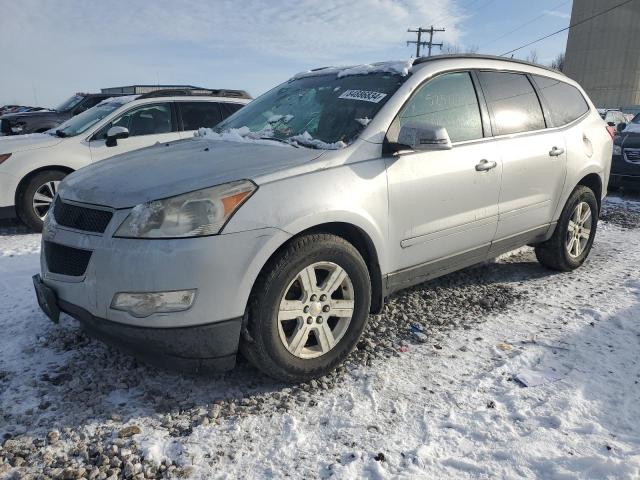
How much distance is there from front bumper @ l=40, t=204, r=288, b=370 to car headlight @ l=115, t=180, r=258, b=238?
0.04 m

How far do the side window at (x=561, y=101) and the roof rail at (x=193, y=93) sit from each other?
4940 millimetres

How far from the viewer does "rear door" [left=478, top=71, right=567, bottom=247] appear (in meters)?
3.76

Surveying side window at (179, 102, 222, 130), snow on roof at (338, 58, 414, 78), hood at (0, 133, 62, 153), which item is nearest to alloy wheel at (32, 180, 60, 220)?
hood at (0, 133, 62, 153)

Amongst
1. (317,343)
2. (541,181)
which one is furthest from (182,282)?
(541,181)

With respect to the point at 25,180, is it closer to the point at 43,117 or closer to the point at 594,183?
the point at 594,183

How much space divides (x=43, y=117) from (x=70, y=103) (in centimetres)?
144

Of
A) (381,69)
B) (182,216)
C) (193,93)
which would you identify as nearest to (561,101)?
(381,69)

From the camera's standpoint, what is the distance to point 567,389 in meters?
2.74

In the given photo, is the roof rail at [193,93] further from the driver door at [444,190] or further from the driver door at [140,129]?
the driver door at [444,190]

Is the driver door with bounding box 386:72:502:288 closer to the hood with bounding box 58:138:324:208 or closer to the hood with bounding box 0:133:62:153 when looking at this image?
the hood with bounding box 58:138:324:208

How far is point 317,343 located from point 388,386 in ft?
1.50

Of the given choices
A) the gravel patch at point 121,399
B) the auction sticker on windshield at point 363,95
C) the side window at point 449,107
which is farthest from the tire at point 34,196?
the side window at point 449,107

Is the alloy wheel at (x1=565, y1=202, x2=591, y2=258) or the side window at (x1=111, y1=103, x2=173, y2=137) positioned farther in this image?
the side window at (x1=111, y1=103, x2=173, y2=137)

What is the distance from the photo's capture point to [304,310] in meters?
2.69
